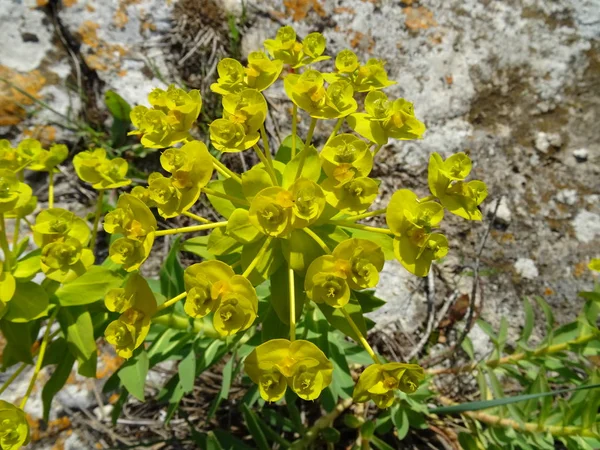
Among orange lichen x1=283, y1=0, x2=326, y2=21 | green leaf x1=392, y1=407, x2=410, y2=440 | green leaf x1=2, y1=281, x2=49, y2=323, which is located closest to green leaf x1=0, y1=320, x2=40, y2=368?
green leaf x1=2, y1=281, x2=49, y2=323

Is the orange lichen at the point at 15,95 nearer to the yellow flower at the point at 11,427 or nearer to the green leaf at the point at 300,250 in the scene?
the yellow flower at the point at 11,427

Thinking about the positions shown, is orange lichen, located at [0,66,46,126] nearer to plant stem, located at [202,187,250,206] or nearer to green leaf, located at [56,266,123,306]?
green leaf, located at [56,266,123,306]

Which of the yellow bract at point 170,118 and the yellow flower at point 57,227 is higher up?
the yellow bract at point 170,118

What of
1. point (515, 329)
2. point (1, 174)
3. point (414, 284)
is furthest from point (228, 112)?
point (515, 329)

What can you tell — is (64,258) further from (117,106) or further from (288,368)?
(117,106)

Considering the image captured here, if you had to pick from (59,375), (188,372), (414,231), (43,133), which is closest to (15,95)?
(43,133)

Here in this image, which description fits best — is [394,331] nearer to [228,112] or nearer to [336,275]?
[336,275]

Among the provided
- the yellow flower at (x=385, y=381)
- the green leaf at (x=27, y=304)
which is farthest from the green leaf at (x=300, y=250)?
the green leaf at (x=27, y=304)
